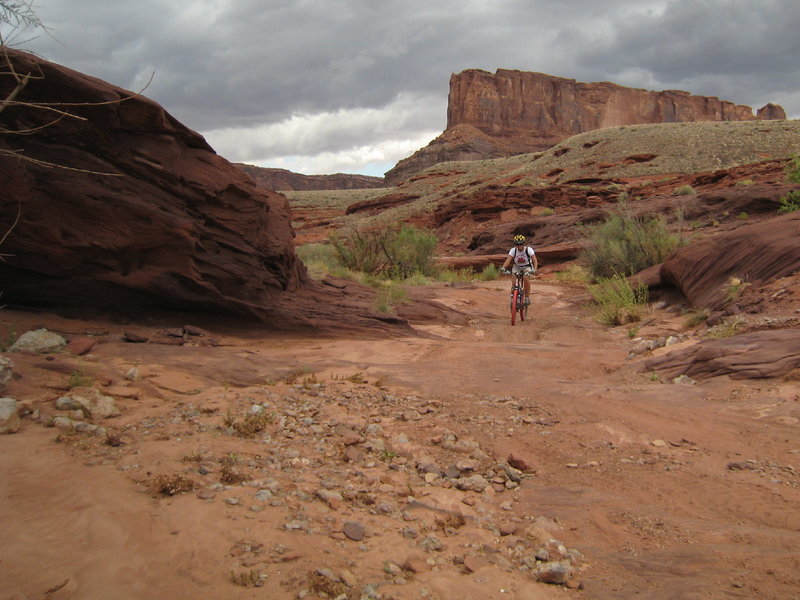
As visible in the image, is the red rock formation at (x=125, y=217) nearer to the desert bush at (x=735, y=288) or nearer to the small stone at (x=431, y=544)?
the desert bush at (x=735, y=288)

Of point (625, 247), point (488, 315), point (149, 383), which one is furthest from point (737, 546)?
point (625, 247)

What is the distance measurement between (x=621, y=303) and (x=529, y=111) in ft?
330

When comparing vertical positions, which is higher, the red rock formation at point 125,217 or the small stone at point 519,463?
the red rock formation at point 125,217

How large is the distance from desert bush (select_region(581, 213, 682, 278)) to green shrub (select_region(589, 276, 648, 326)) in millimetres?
1393

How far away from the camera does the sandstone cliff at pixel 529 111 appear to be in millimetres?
93250

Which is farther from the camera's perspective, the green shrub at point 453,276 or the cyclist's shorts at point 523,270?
the green shrub at point 453,276

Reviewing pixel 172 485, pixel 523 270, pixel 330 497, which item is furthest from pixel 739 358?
pixel 523 270

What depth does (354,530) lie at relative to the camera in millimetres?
2980

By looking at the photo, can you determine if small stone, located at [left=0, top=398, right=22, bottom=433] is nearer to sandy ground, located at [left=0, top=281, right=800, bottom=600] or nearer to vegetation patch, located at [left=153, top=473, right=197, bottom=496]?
sandy ground, located at [left=0, top=281, right=800, bottom=600]

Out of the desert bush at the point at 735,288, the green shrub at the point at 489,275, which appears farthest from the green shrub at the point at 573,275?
the desert bush at the point at 735,288

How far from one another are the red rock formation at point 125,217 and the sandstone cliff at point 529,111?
83028mm

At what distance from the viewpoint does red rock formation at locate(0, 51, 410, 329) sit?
6.52 meters

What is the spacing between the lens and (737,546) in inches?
107

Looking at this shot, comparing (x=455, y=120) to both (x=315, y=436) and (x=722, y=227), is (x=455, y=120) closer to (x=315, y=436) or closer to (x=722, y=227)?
(x=722, y=227)
